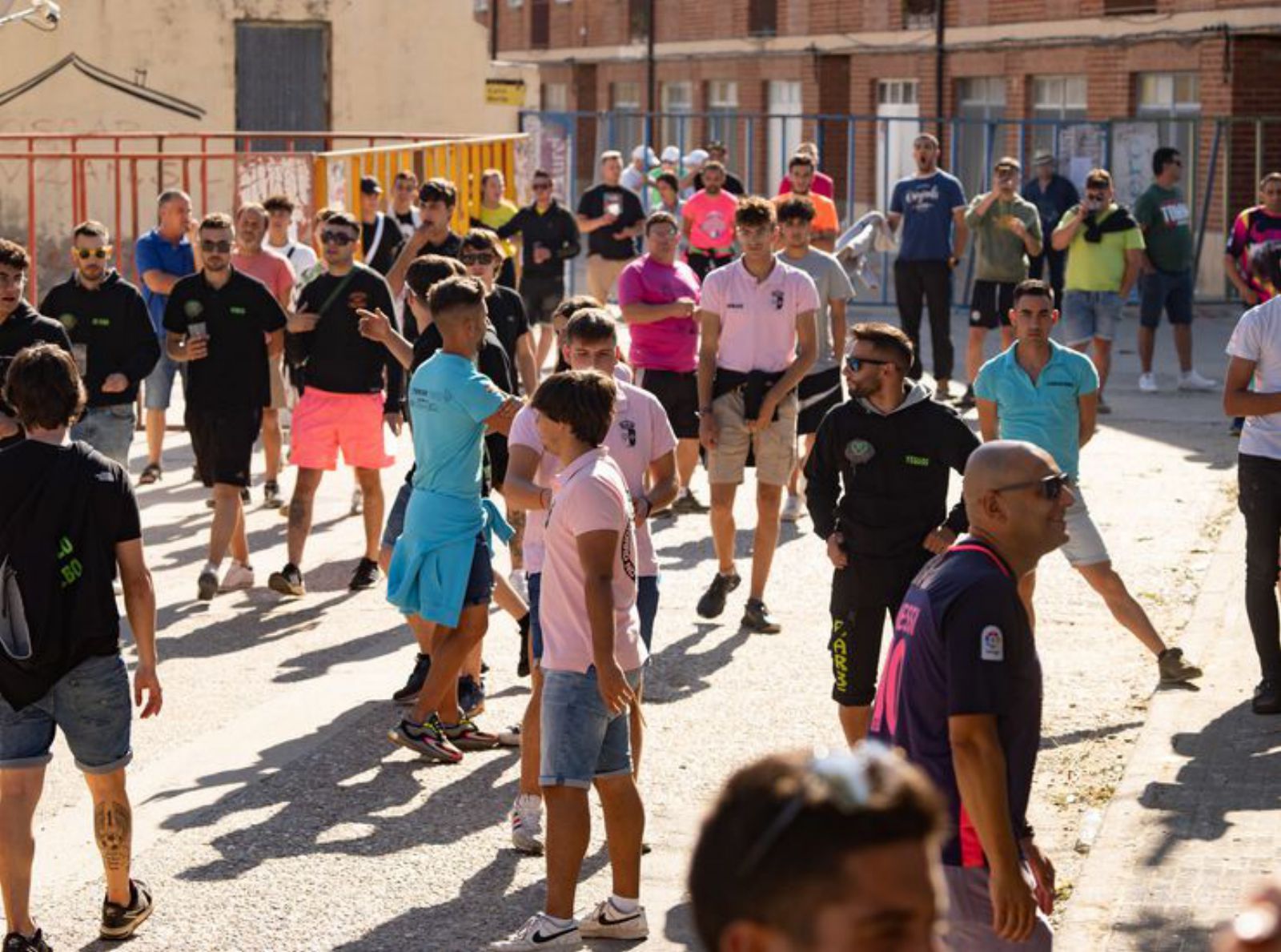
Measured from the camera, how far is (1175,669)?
31.2ft

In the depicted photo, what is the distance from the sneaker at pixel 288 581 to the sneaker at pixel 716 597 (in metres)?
2.13

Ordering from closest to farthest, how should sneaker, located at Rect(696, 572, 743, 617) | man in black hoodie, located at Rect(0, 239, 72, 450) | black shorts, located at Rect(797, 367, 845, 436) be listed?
1. man in black hoodie, located at Rect(0, 239, 72, 450)
2. sneaker, located at Rect(696, 572, 743, 617)
3. black shorts, located at Rect(797, 367, 845, 436)

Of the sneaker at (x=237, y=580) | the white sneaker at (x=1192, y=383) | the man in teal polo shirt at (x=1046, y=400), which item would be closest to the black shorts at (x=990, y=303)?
the white sneaker at (x=1192, y=383)

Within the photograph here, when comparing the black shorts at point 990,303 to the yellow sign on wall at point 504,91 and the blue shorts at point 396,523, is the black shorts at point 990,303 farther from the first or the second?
the yellow sign on wall at point 504,91

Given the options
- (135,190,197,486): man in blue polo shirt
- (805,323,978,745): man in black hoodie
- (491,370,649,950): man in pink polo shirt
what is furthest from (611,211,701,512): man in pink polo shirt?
(491,370,649,950): man in pink polo shirt

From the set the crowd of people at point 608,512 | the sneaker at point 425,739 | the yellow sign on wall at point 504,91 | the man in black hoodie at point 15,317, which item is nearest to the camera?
the crowd of people at point 608,512

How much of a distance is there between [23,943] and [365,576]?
5.50 metres

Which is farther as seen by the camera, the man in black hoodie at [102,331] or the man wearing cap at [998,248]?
the man wearing cap at [998,248]

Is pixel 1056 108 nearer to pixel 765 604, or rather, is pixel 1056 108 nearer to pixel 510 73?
pixel 510 73

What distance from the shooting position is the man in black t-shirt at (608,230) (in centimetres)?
2112

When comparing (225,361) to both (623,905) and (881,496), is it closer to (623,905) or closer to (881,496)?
(881,496)

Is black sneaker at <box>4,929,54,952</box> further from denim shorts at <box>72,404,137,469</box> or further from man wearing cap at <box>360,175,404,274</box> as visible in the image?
man wearing cap at <box>360,175,404,274</box>

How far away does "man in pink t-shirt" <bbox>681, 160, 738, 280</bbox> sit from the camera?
1956cm

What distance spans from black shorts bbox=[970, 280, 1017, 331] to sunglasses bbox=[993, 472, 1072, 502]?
13130mm
